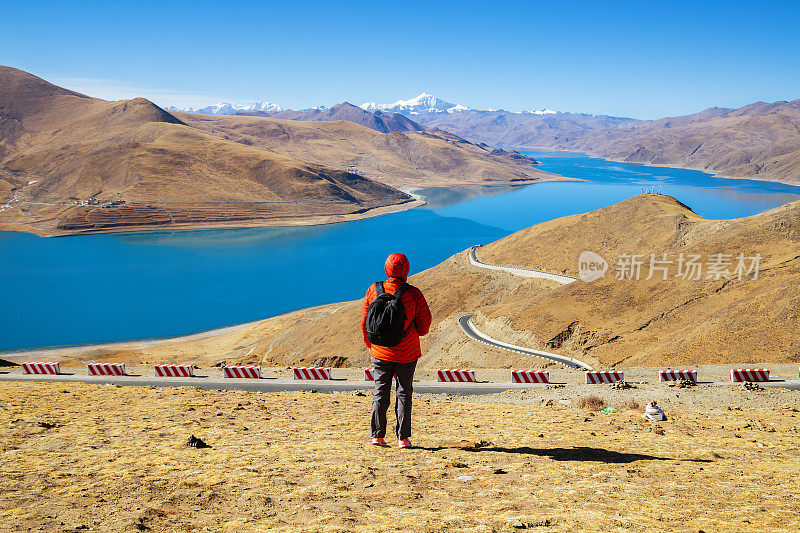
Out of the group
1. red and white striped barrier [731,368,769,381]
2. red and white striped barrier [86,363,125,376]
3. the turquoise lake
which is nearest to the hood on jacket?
red and white striped barrier [731,368,769,381]

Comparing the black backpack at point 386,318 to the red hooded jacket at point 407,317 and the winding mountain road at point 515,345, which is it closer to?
the red hooded jacket at point 407,317

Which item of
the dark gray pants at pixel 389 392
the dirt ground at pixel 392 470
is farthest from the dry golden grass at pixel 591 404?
the dark gray pants at pixel 389 392

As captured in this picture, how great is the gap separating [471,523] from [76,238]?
14577 centimetres

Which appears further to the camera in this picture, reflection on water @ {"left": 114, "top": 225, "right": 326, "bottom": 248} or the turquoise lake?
reflection on water @ {"left": 114, "top": 225, "right": 326, "bottom": 248}

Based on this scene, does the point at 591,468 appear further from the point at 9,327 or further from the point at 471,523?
the point at 9,327

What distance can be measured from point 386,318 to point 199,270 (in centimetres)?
9745

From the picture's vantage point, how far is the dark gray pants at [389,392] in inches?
322

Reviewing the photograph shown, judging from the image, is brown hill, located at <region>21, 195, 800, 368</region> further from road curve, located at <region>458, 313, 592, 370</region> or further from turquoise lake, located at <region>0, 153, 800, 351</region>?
turquoise lake, located at <region>0, 153, 800, 351</region>

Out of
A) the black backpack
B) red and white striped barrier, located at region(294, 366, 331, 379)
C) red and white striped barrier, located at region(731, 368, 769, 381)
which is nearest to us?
the black backpack

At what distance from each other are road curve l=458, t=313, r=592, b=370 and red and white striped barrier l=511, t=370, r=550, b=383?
10650 mm

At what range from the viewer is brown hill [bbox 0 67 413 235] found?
144625mm

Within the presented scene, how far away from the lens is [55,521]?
18.4 feet

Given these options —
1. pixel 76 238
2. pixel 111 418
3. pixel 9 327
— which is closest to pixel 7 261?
pixel 76 238

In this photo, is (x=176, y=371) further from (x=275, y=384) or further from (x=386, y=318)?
(x=386, y=318)
